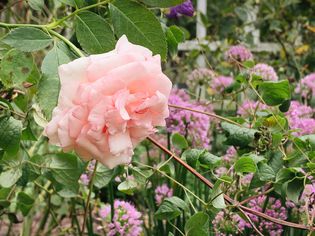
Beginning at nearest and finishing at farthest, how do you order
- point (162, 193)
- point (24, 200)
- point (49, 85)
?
point (49, 85) < point (24, 200) < point (162, 193)

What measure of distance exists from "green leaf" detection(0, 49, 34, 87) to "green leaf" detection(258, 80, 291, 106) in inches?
17.6

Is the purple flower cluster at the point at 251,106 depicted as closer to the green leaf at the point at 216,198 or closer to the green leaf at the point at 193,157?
the green leaf at the point at 193,157

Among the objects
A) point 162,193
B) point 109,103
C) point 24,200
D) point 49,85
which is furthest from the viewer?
point 162,193

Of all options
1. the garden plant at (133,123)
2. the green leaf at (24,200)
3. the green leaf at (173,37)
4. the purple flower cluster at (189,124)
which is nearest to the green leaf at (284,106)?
the garden plant at (133,123)

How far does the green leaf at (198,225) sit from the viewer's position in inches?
35.9

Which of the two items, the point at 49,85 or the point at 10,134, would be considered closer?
the point at 49,85

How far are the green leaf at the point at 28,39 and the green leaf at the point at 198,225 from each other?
0.32m

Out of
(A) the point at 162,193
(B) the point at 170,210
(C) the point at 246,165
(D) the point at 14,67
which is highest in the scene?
(D) the point at 14,67

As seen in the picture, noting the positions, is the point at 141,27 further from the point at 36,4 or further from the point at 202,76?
the point at 202,76

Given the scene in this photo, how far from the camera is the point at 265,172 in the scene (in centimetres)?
99

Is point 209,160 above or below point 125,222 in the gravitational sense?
above

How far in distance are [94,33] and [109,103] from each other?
24 cm

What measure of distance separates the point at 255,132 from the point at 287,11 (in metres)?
2.12

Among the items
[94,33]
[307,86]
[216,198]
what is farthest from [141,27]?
[307,86]
